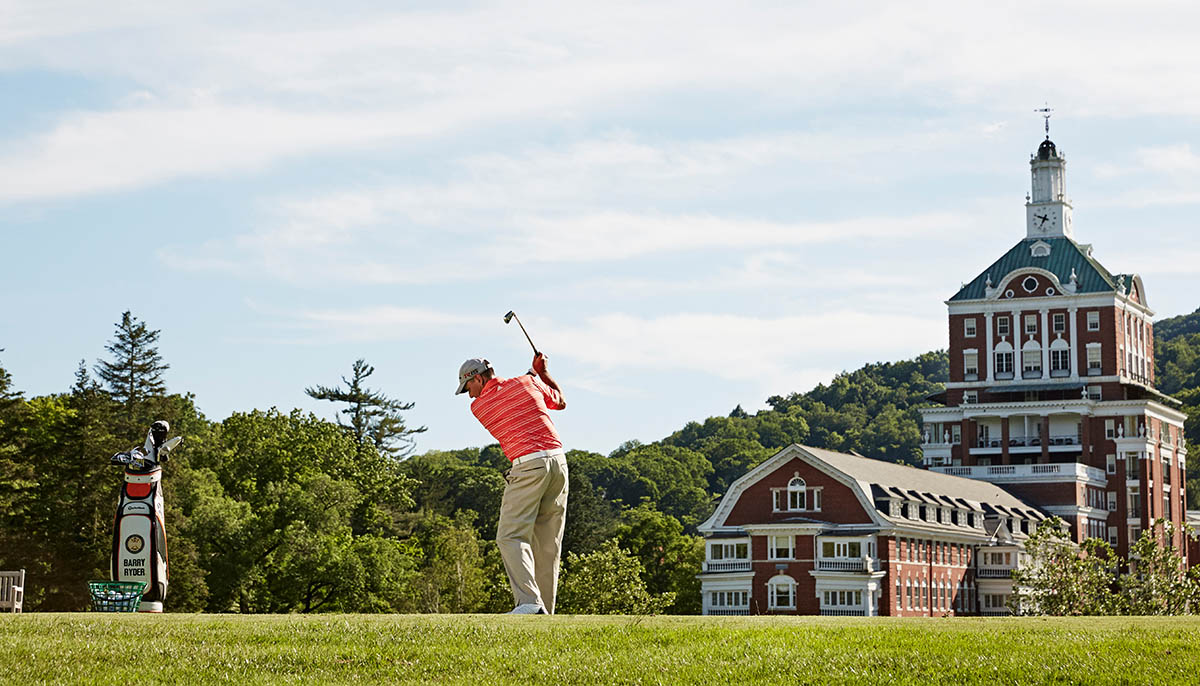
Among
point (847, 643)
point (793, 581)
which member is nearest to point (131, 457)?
point (847, 643)

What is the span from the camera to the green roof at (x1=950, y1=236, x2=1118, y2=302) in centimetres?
10744

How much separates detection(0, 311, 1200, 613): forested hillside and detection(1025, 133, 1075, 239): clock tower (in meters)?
34.7

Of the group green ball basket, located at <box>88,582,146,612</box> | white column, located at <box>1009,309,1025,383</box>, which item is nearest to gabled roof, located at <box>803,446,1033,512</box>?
white column, located at <box>1009,309,1025,383</box>

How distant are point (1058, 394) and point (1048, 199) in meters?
15.4

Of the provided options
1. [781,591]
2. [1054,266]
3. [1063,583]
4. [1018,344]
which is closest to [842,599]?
[781,591]

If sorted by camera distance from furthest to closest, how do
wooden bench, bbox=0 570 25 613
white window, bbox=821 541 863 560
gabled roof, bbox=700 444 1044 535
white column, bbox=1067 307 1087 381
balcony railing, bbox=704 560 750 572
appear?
white column, bbox=1067 307 1087 381 < balcony railing, bbox=704 560 750 572 < gabled roof, bbox=700 444 1044 535 < white window, bbox=821 541 863 560 < wooden bench, bbox=0 570 25 613

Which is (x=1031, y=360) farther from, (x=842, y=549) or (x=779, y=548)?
(x=779, y=548)

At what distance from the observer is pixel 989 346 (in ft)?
356

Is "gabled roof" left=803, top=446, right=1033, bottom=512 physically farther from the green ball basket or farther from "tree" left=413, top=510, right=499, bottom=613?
the green ball basket

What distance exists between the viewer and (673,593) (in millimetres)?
87688

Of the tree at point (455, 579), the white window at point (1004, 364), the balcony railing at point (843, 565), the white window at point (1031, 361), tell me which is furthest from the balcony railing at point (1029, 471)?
the tree at point (455, 579)

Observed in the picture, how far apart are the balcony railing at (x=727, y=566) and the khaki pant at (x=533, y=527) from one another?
61445 mm

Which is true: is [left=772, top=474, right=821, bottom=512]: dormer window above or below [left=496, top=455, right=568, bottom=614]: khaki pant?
above

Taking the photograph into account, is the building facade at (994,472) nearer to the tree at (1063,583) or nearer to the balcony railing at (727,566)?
the balcony railing at (727,566)
